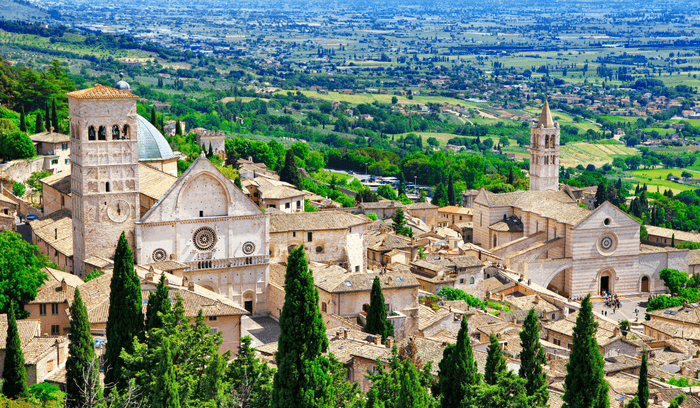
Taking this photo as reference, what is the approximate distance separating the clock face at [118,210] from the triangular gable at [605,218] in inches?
1285

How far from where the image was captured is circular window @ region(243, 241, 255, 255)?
54094 mm

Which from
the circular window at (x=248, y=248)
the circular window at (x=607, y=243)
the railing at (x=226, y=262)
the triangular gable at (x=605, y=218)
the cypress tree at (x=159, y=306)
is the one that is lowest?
the circular window at (x=607, y=243)

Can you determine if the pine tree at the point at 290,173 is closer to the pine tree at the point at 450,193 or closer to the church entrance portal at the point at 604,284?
the pine tree at the point at 450,193

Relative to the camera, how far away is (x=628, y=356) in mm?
49094

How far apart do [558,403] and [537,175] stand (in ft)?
152

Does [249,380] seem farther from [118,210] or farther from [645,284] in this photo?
[645,284]

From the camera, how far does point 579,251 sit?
71.8m

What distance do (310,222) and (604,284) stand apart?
24.9 m

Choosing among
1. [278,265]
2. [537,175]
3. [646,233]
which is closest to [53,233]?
[278,265]

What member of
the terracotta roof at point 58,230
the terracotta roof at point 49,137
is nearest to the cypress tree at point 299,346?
the terracotta roof at point 58,230

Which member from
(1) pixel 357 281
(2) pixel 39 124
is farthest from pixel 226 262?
(2) pixel 39 124

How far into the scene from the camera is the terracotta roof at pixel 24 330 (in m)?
38.9

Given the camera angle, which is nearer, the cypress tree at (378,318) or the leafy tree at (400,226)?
the cypress tree at (378,318)

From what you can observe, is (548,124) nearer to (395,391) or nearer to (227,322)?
(227,322)
